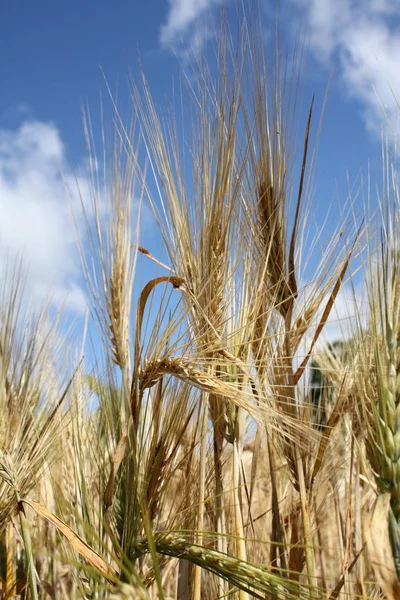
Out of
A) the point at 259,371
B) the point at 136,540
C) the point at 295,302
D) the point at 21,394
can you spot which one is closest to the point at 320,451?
the point at 259,371

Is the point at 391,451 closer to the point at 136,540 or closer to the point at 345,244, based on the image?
the point at 136,540

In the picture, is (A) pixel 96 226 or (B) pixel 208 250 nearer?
(B) pixel 208 250

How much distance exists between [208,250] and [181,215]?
14 centimetres

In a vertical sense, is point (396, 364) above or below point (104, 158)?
below

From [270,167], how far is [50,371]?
977 millimetres

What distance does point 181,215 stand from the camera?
142 cm

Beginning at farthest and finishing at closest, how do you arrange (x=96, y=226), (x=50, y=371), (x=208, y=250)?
(x=50, y=371), (x=96, y=226), (x=208, y=250)

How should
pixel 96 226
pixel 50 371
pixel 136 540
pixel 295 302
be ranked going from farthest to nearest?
pixel 50 371
pixel 96 226
pixel 295 302
pixel 136 540

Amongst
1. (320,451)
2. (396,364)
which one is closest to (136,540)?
(320,451)

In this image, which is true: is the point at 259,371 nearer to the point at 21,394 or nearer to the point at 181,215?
the point at 181,215

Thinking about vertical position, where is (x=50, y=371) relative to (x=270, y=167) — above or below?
below

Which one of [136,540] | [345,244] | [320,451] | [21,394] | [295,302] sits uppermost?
[345,244]

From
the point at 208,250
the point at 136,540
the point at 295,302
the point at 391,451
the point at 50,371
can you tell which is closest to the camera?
the point at 391,451

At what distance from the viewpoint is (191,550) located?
3.46 feet
